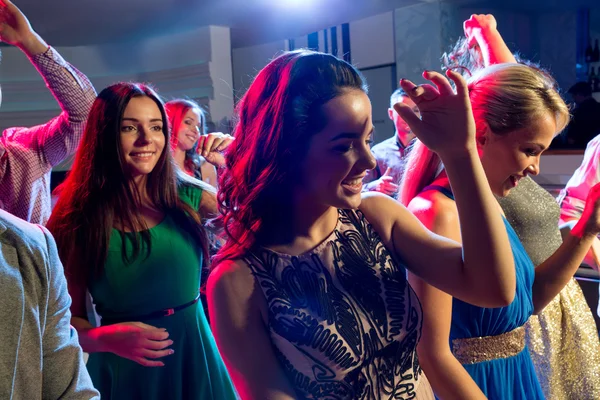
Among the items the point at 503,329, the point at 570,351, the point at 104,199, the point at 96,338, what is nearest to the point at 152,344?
the point at 96,338

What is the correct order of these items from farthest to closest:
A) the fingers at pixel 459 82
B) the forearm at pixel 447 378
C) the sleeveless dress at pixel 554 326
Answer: the sleeveless dress at pixel 554 326 < the forearm at pixel 447 378 < the fingers at pixel 459 82

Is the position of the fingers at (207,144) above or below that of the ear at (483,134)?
below

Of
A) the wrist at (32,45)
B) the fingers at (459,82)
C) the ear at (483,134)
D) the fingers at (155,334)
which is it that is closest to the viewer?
the fingers at (459,82)

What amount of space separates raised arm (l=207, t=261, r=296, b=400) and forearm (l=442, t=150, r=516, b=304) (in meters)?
0.34

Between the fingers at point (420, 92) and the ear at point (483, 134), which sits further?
the ear at point (483, 134)

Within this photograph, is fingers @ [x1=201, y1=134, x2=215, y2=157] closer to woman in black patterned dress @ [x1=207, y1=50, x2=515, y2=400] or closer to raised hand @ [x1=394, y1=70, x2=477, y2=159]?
woman in black patterned dress @ [x1=207, y1=50, x2=515, y2=400]

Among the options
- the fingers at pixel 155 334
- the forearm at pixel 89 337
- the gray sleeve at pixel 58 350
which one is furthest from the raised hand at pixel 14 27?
the gray sleeve at pixel 58 350

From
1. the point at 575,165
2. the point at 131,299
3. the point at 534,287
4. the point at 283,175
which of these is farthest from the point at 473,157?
the point at 575,165

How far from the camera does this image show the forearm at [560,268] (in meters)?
1.34

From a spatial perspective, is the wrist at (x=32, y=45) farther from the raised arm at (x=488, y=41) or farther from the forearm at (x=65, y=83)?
the raised arm at (x=488, y=41)

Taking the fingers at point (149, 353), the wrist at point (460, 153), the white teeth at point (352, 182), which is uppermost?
the wrist at point (460, 153)

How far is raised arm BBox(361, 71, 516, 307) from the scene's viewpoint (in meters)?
0.83

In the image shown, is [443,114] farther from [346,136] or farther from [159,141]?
[159,141]

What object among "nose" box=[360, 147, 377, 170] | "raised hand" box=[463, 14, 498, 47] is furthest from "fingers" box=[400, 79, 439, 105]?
"raised hand" box=[463, 14, 498, 47]
